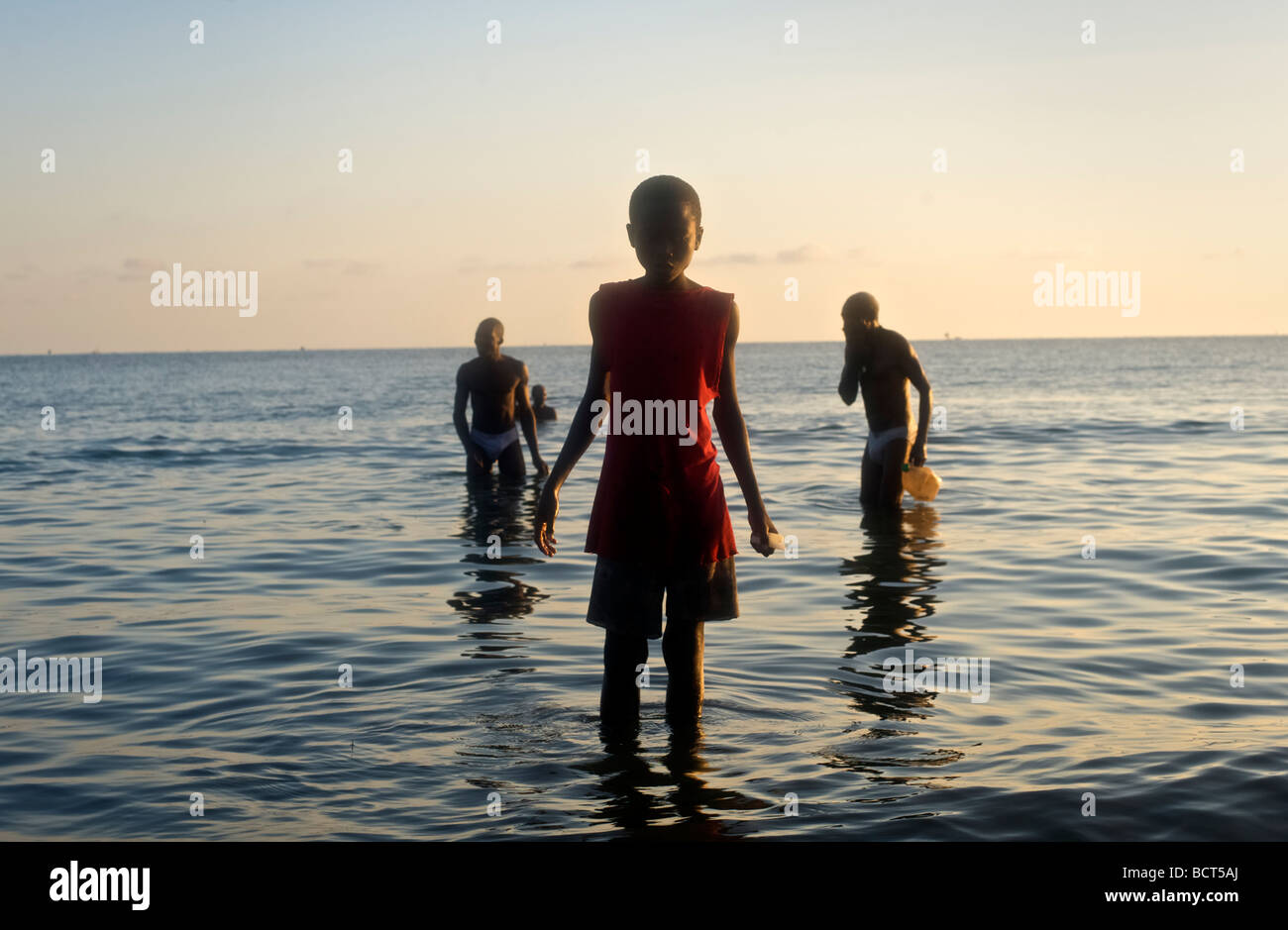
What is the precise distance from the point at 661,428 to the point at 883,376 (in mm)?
7270

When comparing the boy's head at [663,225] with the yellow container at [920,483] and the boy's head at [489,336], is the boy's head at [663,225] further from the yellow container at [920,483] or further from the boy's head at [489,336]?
the boy's head at [489,336]

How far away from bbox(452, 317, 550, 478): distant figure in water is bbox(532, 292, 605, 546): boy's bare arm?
8924mm

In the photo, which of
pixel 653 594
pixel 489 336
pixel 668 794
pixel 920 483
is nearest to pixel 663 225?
pixel 653 594

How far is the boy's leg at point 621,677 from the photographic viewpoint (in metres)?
4.82

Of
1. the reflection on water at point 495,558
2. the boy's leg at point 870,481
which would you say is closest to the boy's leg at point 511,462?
the reflection on water at point 495,558

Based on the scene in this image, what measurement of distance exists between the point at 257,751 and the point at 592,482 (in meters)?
12.2

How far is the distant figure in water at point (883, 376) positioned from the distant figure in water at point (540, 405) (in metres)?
14.4

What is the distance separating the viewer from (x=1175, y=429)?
26.8 metres

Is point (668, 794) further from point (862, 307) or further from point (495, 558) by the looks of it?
point (862, 307)

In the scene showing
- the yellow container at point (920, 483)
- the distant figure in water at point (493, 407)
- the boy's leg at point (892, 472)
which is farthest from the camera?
the distant figure in water at point (493, 407)

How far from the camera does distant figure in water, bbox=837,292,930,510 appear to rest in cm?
1127

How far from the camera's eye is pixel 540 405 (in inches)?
1100

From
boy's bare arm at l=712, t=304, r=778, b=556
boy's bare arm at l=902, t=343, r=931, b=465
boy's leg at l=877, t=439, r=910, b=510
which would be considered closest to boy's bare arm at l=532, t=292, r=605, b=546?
boy's bare arm at l=712, t=304, r=778, b=556
